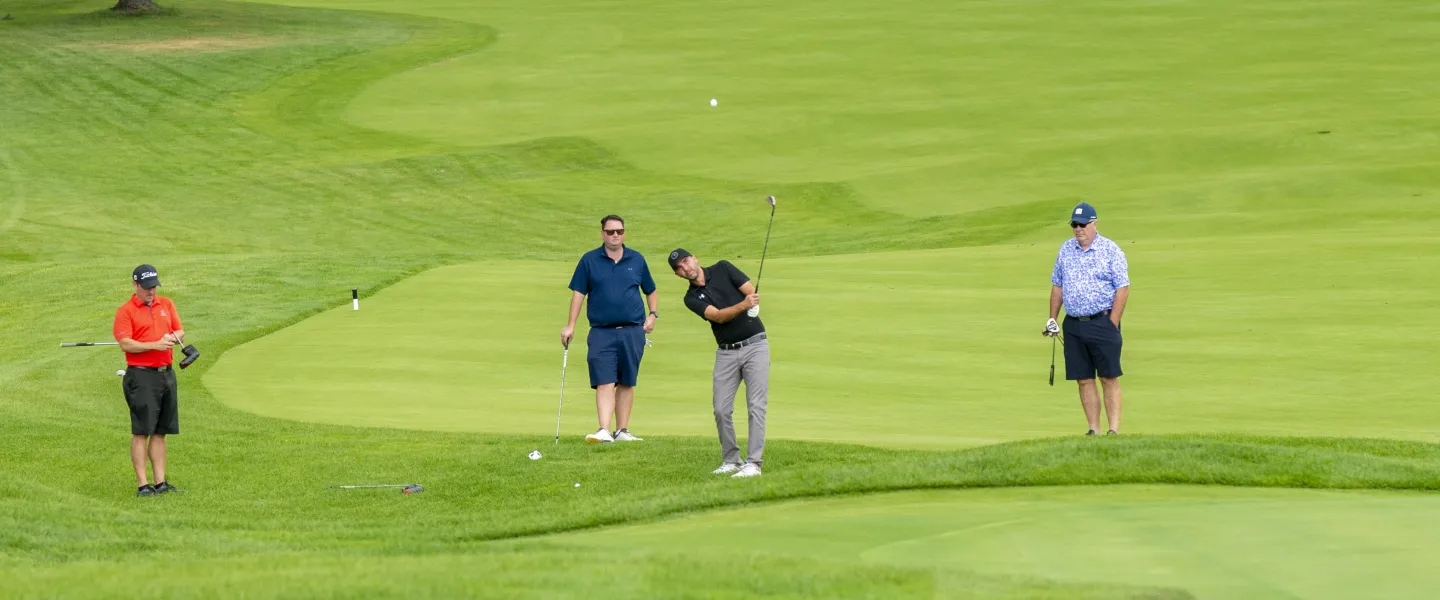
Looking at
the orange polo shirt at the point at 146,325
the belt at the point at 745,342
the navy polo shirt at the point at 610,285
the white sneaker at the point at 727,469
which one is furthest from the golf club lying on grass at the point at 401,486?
the belt at the point at 745,342

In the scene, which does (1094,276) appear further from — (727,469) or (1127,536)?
(1127,536)

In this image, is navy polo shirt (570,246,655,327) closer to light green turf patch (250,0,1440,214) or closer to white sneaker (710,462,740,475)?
white sneaker (710,462,740,475)

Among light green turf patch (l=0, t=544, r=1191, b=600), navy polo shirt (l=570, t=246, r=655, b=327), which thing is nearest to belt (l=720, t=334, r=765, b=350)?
navy polo shirt (l=570, t=246, r=655, b=327)

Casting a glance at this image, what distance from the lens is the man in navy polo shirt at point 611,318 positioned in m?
15.0

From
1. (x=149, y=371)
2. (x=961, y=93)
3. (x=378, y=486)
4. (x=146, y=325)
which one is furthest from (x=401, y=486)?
(x=961, y=93)

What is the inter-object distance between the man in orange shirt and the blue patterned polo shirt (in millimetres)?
6807

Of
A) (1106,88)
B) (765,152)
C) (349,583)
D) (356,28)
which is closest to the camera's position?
(349,583)

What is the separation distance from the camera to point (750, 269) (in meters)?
26.6

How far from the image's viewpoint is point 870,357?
19.0 meters

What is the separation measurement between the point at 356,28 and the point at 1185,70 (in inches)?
1069

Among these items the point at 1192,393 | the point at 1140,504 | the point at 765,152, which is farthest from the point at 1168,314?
the point at 765,152

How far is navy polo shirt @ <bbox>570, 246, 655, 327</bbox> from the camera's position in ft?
49.2

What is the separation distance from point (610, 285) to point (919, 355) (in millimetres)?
4948

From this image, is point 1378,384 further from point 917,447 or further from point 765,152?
point 765,152
